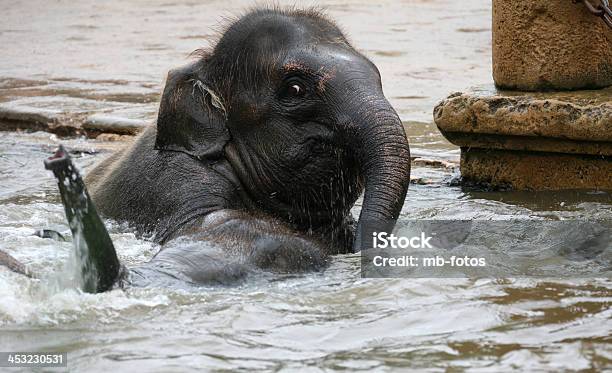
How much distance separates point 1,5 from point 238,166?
55.7 feet

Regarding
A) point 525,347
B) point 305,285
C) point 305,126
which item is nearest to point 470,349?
point 525,347

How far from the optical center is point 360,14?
18578 mm

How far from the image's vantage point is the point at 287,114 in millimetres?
6055

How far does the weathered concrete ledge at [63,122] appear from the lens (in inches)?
397

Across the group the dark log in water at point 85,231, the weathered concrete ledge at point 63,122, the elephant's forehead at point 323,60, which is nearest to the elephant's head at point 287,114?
the elephant's forehead at point 323,60

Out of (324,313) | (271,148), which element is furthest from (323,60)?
(324,313)

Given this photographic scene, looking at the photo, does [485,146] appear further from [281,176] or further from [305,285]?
[305,285]

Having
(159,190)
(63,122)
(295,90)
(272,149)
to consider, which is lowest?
(63,122)

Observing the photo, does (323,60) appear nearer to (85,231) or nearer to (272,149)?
(272,149)

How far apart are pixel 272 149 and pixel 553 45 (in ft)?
7.26

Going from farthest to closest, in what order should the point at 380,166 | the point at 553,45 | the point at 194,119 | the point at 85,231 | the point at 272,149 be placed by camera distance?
the point at 553,45
the point at 194,119
the point at 272,149
the point at 380,166
the point at 85,231

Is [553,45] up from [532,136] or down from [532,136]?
up

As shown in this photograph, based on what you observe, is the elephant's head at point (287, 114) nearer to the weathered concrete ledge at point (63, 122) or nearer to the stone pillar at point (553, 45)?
the stone pillar at point (553, 45)

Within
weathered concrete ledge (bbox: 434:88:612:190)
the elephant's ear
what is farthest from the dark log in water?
weathered concrete ledge (bbox: 434:88:612:190)
